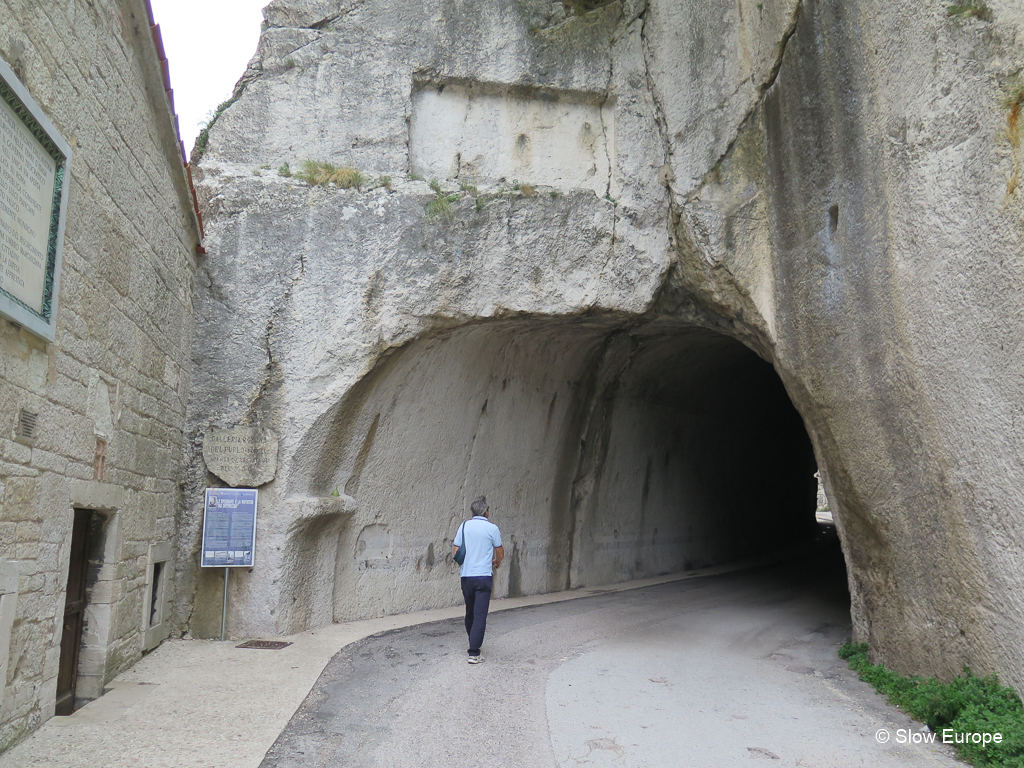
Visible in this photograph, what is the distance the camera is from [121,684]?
5434 millimetres

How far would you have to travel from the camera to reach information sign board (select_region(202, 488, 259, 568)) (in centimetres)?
706

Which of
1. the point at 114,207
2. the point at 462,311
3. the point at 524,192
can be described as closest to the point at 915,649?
the point at 462,311

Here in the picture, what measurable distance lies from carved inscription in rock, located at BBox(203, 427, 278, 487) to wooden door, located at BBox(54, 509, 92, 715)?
1944 mm

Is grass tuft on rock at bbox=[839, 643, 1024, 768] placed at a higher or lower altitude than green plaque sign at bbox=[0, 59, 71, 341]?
lower

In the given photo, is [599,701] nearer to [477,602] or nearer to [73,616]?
[477,602]

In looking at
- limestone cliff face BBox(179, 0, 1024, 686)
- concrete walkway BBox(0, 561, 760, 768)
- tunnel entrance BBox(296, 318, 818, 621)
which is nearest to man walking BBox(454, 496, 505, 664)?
concrete walkway BBox(0, 561, 760, 768)

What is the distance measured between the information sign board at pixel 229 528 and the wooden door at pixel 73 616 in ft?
5.57

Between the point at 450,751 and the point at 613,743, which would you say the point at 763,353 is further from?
the point at 450,751

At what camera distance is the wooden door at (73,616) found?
195 inches

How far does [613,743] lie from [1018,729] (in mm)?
2431

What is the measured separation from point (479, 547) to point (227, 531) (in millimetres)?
2628

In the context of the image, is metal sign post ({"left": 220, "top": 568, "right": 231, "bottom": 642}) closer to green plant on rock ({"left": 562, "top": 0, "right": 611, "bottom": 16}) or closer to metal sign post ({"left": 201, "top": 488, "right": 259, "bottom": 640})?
metal sign post ({"left": 201, "top": 488, "right": 259, "bottom": 640})

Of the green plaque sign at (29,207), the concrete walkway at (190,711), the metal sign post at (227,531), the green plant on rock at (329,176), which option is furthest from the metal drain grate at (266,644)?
the green plant on rock at (329,176)

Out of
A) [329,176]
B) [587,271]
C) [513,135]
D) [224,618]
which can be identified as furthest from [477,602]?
[513,135]
